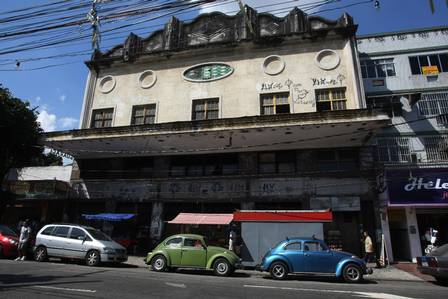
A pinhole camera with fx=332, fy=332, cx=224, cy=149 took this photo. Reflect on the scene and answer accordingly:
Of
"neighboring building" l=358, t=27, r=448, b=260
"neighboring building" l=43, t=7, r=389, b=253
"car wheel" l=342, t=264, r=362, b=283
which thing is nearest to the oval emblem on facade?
"neighboring building" l=43, t=7, r=389, b=253

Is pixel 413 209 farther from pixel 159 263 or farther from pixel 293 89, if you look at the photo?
pixel 159 263

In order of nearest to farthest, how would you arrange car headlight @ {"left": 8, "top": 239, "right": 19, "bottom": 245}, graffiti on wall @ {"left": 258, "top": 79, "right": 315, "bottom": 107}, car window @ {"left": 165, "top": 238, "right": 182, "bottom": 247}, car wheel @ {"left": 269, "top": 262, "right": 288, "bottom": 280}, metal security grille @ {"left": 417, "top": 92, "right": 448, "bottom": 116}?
car wheel @ {"left": 269, "top": 262, "right": 288, "bottom": 280}
car window @ {"left": 165, "top": 238, "right": 182, "bottom": 247}
car headlight @ {"left": 8, "top": 239, "right": 19, "bottom": 245}
metal security grille @ {"left": 417, "top": 92, "right": 448, "bottom": 116}
graffiti on wall @ {"left": 258, "top": 79, "right": 315, "bottom": 107}

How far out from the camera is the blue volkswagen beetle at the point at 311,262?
11.6 metres

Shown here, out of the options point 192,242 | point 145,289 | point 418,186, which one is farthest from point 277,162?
point 145,289

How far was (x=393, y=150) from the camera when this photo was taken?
19.6 meters

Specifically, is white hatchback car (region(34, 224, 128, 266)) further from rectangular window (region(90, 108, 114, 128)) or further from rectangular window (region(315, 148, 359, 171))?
rectangular window (region(315, 148, 359, 171))

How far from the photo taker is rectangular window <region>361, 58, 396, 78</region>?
21306mm

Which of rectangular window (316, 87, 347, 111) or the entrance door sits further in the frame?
rectangular window (316, 87, 347, 111)

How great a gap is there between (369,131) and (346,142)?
1.55 m

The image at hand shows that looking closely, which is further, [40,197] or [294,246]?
[40,197]

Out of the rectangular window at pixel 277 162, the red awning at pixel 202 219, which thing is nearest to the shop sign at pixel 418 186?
the rectangular window at pixel 277 162

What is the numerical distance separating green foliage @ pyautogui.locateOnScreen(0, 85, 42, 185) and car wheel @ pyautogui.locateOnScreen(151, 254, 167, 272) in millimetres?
13322

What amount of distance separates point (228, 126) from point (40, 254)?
1067 centimetres

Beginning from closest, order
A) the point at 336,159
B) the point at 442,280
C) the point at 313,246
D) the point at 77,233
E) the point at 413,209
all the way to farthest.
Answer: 1. the point at 442,280
2. the point at 313,246
3. the point at 77,233
4. the point at 413,209
5. the point at 336,159
